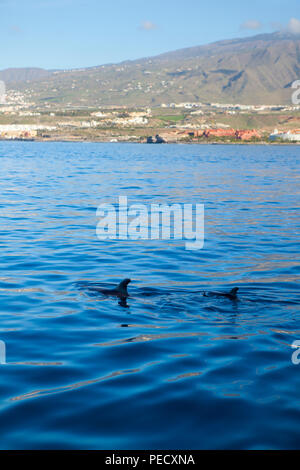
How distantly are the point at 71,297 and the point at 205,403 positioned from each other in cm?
618

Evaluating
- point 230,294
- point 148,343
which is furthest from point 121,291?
point 148,343

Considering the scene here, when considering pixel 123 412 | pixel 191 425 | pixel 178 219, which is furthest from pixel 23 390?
pixel 178 219

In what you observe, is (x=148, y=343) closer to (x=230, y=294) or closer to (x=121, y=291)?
(x=121, y=291)

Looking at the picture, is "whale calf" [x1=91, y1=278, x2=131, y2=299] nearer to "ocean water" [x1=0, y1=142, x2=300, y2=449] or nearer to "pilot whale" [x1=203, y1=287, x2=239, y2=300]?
"ocean water" [x1=0, y1=142, x2=300, y2=449]

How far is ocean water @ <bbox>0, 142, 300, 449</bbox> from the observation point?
7398 mm

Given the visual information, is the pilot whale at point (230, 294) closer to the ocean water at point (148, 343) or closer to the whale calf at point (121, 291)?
the ocean water at point (148, 343)

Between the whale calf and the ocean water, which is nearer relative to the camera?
the ocean water

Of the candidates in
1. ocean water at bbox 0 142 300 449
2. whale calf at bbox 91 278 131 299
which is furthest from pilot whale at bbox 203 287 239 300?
whale calf at bbox 91 278 131 299

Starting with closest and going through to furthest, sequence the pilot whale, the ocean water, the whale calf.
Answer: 1. the ocean water
2. the pilot whale
3. the whale calf

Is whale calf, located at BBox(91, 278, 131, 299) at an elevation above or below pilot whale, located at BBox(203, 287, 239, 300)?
above

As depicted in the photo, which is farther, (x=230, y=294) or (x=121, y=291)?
(x=121, y=291)

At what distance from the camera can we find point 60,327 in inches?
448

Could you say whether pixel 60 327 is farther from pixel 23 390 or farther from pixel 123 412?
pixel 123 412

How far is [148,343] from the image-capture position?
10.5m
